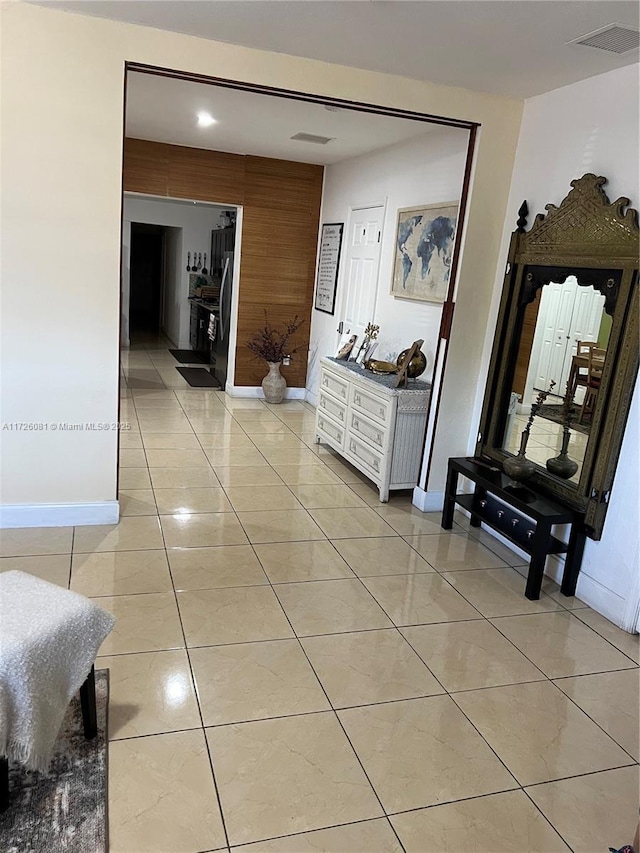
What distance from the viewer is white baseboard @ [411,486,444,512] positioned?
4191 mm

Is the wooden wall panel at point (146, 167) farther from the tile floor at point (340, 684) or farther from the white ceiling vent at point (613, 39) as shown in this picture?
the white ceiling vent at point (613, 39)

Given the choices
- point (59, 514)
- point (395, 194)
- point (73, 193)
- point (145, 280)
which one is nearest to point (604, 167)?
point (395, 194)

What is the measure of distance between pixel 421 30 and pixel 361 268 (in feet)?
10.3

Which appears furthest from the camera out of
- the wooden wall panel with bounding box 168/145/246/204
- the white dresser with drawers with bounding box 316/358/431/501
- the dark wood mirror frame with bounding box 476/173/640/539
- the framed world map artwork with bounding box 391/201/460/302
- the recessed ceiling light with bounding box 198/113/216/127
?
the wooden wall panel with bounding box 168/145/246/204

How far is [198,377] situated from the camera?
793cm

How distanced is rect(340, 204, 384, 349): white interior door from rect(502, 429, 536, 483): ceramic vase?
2.44m

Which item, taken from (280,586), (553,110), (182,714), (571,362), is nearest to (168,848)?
(182,714)

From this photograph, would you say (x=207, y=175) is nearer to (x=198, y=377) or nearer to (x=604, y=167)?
(x=198, y=377)

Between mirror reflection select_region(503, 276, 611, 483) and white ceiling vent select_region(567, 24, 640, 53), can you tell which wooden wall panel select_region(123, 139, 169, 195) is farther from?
white ceiling vent select_region(567, 24, 640, 53)

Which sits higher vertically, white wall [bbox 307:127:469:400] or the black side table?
white wall [bbox 307:127:469:400]

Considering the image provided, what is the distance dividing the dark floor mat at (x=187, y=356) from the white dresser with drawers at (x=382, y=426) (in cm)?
452

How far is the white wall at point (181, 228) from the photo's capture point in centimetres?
909

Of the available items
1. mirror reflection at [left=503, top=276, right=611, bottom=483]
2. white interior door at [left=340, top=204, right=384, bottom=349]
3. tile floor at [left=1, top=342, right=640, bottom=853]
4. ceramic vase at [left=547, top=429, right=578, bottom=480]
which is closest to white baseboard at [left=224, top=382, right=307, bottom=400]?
white interior door at [left=340, top=204, right=384, bottom=349]

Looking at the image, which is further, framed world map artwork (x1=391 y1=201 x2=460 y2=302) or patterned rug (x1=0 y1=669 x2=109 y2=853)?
framed world map artwork (x1=391 y1=201 x2=460 y2=302)
